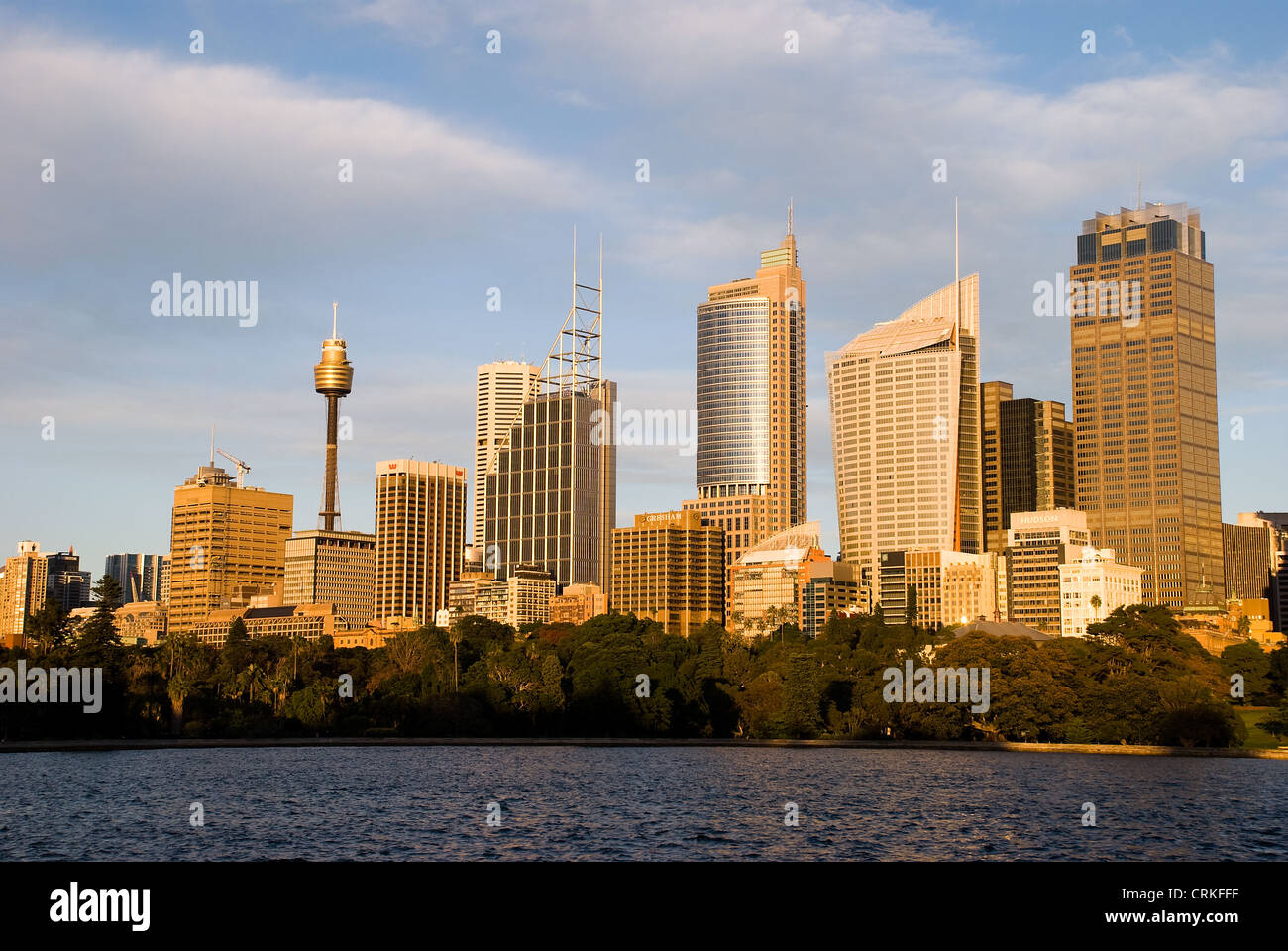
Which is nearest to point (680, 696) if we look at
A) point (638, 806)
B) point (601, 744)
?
point (601, 744)

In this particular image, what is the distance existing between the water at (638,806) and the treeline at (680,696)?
16173mm

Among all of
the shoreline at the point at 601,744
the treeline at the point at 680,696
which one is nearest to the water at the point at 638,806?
the shoreline at the point at 601,744

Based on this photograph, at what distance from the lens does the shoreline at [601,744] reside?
481ft

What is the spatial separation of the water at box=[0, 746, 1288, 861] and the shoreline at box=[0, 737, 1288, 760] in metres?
7.83

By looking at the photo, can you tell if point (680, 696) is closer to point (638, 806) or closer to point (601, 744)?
point (601, 744)

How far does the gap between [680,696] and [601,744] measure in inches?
648

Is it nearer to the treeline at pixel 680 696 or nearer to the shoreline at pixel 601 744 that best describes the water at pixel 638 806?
the shoreline at pixel 601 744

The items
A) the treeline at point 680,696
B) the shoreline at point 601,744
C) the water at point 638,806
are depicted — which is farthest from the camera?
the treeline at point 680,696

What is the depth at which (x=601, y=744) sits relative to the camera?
16550cm

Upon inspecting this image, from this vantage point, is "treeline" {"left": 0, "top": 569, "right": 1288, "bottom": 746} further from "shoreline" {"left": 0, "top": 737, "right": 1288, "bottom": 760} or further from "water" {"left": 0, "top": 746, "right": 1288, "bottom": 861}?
"water" {"left": 0, "top": 746, "right": 1288, "bottom": 861}

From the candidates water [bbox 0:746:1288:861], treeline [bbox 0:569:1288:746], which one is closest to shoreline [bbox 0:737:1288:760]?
treeline [bbox 0:569:1288:746]

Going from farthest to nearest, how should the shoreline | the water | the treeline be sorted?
the treeline → the shoreline → the water

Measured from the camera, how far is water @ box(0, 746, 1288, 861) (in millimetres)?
63656
